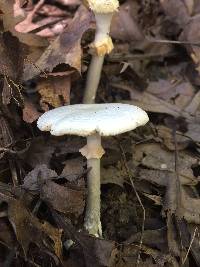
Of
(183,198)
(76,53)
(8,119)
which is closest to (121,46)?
(76,53)

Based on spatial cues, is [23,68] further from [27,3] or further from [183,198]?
[183,198]

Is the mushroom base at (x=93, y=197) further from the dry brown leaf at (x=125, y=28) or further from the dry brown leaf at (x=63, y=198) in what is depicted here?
the dry brown leaf at (x=125, y=28)

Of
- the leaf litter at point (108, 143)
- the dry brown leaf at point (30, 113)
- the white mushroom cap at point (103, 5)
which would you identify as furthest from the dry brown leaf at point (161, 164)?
the white mushroom cap at point (103, 5)

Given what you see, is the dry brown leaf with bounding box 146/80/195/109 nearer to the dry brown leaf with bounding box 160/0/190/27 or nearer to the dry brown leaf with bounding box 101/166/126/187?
the dry brown leaf with bounding box 160/0/190/27

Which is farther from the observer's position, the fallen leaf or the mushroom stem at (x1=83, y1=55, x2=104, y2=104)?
the mushroom stem at (x1=83, y1=55, x2=104, y2=104)

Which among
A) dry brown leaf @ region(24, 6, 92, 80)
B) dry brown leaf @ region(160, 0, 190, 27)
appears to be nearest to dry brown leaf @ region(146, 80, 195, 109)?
dry brown leaf @ region(160, 0, 190, 27)
